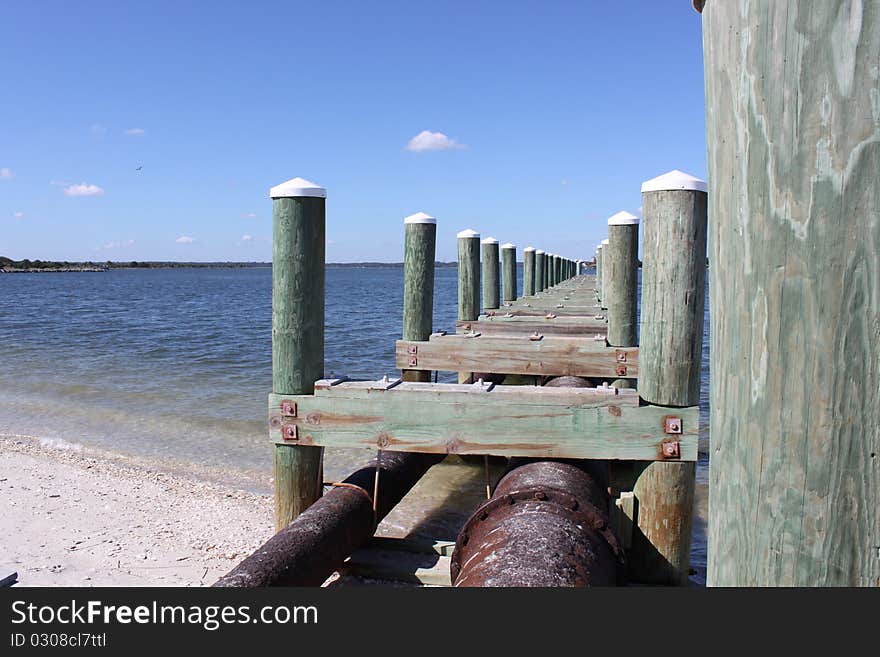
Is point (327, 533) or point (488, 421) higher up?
point (488, 421)

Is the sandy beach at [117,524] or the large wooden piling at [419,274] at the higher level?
the large wooden piling at [419,274]

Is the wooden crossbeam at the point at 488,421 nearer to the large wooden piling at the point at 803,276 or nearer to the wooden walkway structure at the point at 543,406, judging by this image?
the wooden walkway structure at the point at 543,406

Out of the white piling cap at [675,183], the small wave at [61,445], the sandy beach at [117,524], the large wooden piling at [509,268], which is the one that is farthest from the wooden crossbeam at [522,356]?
the large wooden piling at [509,268]

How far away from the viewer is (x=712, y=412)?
61.2 inches

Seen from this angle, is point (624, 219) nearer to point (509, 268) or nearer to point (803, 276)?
point (803, 276)

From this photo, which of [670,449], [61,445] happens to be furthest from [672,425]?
[61,445]

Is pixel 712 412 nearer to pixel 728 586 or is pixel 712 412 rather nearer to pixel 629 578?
pixel 728 586

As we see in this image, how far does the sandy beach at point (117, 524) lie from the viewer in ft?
19.3

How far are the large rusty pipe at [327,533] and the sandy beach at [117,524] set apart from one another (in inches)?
62.4

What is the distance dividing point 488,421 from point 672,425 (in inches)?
43.2

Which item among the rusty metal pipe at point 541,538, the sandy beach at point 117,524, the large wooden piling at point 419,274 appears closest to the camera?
the rusty metal pipe at point 541,538

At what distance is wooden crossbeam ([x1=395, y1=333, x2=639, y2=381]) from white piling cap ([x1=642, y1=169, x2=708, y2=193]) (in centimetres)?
271

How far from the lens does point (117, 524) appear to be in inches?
278

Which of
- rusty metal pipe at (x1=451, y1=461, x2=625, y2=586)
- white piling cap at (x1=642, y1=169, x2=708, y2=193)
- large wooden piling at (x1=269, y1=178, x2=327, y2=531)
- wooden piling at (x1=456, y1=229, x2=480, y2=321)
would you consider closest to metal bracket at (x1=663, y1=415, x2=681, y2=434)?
rusty metal pipe at (x1=451, y1=461, x2=625, y2=586)
